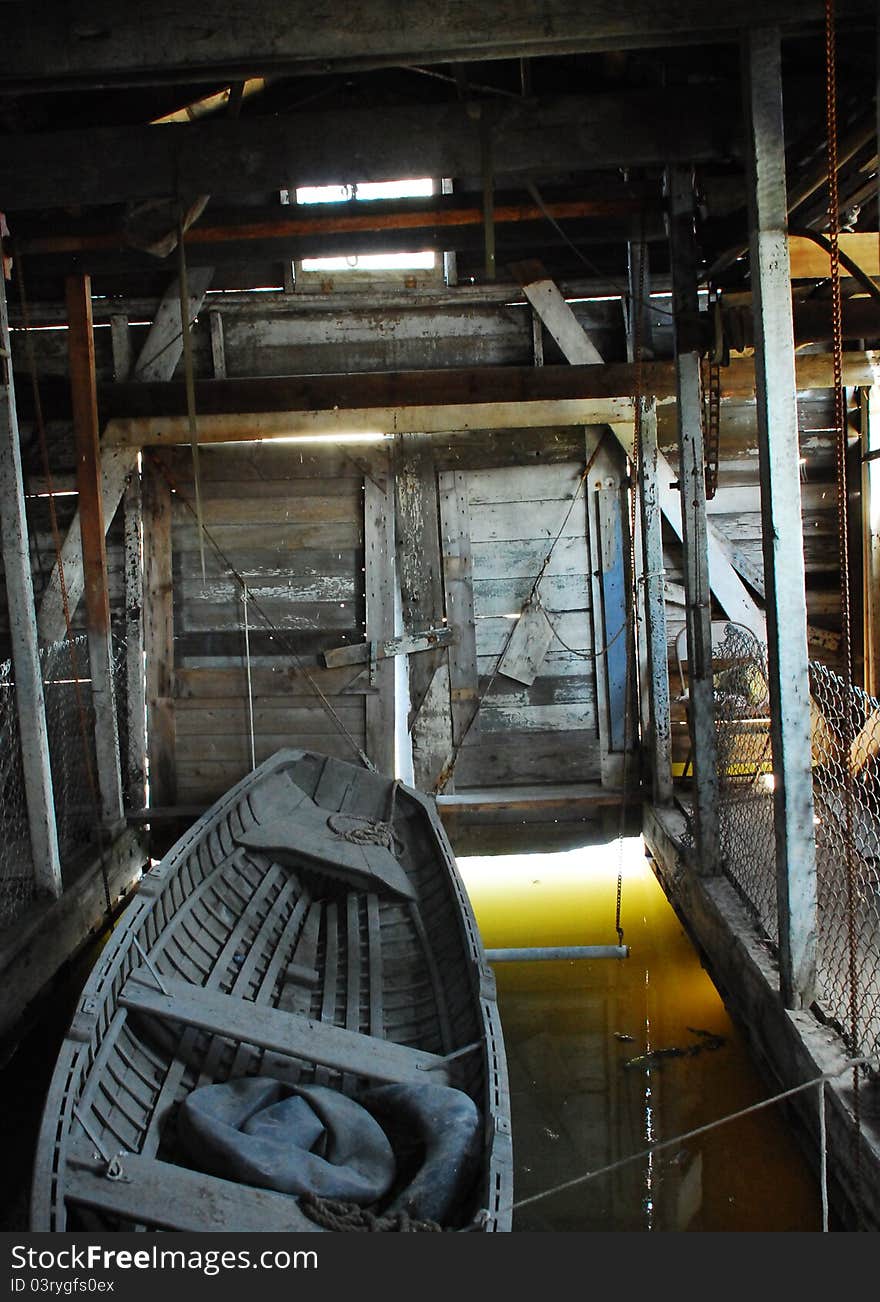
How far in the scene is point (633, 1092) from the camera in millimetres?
4859

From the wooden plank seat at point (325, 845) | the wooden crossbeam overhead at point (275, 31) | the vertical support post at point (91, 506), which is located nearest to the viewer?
the wooden crossbeam overhead at point (275, 31)

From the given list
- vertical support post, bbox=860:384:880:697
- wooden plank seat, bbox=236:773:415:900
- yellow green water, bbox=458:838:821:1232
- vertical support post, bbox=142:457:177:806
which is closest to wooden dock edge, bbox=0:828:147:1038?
wooden plank seat, bbox=236:773:415:900

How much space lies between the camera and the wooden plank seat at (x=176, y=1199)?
2785 mm

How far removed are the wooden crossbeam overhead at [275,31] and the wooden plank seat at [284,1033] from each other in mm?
4052

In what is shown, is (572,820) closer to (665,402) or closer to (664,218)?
(665,402)

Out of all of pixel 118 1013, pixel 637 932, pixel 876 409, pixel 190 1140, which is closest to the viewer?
pixel 190 1140

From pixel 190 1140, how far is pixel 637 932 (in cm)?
443

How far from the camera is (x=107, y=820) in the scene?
7645 mm

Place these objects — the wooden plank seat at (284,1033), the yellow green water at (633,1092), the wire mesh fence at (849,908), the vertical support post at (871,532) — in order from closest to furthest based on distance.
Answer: the wire mesh fence at (849,908) < the wooden plank seat at (284,1033) < the yellow green water at (633,1092) < the vertical support post at (871,532)

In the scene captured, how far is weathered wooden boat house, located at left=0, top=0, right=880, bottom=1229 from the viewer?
4.48 m

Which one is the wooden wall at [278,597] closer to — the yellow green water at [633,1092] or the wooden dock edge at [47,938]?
the wooden dock edge at [47,938]

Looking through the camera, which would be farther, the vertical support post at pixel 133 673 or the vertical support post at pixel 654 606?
the vertical support post at pixel 133 673

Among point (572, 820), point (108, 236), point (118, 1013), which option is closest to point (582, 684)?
point (572, 820)

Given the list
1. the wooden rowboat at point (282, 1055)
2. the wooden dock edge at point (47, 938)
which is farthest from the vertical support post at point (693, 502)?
the wooden dock edge at point (47, 938)
